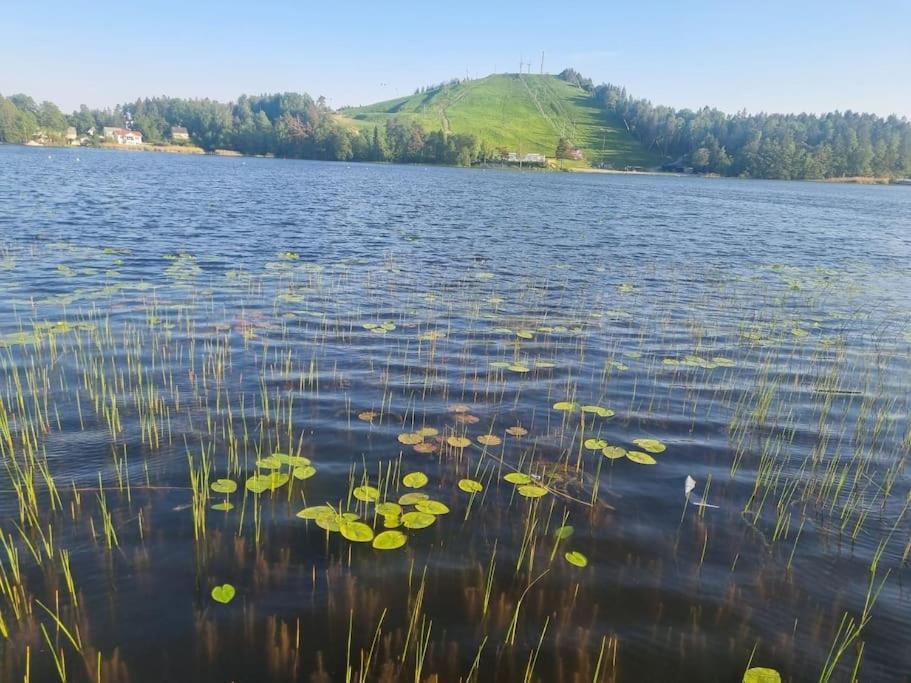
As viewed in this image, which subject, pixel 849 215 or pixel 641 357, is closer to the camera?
pixel 641 357

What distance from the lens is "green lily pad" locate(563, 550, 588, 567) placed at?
5867 mm

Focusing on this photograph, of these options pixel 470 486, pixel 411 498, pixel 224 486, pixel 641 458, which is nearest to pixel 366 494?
pixel 411 498

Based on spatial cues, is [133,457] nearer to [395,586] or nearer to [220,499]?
[220,499]

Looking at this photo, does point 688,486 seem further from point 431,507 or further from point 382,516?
point 382,516

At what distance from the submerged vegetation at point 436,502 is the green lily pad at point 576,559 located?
3 centimetres

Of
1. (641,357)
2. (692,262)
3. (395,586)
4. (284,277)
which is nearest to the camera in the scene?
(395,586)

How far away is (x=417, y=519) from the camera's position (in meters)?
6.27

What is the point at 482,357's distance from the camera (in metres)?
12.7

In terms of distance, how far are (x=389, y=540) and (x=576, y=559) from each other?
201 centimetres

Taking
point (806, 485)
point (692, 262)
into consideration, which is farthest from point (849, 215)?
point (806, 485)

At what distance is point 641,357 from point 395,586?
942 cm

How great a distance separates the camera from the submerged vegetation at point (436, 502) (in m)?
4.79

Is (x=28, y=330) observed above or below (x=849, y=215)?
below

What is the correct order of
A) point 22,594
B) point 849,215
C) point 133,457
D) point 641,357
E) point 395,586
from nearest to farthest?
1. point 22,594
2. point 395,586
3. point 133,457
4. point 641,357
5. point 849,215
